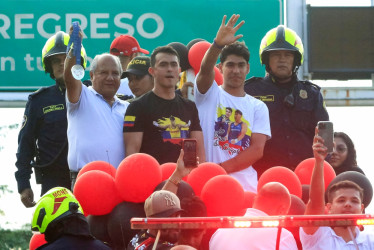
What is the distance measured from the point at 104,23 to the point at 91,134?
572cm

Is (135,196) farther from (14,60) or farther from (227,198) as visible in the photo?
(14,60)

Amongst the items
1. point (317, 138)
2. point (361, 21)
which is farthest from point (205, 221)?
point (361, 21)

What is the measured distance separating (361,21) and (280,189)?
6718 millimetres

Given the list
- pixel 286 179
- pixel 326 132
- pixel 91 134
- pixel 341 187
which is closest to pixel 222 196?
pixel 286 179

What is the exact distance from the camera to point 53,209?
7.36 metres

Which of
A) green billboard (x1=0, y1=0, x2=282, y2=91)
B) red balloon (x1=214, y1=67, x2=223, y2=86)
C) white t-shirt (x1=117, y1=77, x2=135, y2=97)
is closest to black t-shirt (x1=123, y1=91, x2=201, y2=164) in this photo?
red balloon (x1=214, y1=67, x2=223, y2=86)

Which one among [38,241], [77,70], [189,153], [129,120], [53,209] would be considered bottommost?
[38,241]

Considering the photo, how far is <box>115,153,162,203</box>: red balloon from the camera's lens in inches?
287

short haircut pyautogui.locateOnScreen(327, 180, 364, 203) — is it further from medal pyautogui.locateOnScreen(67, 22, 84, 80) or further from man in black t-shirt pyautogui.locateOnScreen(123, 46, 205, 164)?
medal pyautogui.locateOnScreen(67, 22, 84, 80)

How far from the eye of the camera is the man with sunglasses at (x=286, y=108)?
8.78 m

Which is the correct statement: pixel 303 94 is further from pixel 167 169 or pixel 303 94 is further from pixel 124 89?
pixel 167 169

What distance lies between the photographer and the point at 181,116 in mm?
8102

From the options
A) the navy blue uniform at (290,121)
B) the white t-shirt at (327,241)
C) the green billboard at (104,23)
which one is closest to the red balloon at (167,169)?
the white t-shirt at (327,241)

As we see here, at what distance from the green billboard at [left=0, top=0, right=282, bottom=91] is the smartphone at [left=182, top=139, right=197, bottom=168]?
661 cm
